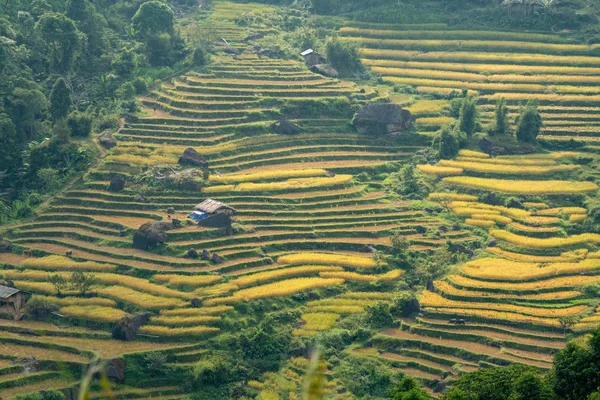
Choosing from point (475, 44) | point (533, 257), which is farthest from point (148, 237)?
point (475, 44)

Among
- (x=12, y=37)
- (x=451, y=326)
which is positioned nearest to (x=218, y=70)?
(x=12, y=37)

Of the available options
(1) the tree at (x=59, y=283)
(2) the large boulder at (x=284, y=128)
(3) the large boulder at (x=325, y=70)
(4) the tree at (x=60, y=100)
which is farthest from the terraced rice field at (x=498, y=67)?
(1) the tree at (x=59, y=283)

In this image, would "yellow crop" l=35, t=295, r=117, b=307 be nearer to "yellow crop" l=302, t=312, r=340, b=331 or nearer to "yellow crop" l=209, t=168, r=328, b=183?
"yellow crop" l=302, t=312, r=340, b=331

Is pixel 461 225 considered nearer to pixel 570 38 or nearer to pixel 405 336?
pixel 405 336

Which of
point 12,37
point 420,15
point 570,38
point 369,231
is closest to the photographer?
point 369,231

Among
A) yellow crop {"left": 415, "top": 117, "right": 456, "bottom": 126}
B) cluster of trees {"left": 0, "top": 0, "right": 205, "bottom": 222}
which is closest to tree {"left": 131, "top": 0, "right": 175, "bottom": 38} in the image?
cluster of trees {"left": 0, "top": 0, "right": 205, "bottom": 222}

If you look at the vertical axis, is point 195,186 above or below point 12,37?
below

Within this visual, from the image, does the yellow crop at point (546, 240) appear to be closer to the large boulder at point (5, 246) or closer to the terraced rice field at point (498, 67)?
the terraced rice field at point (498, 67)

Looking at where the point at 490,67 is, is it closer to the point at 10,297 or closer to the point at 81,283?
the point at 81,283
